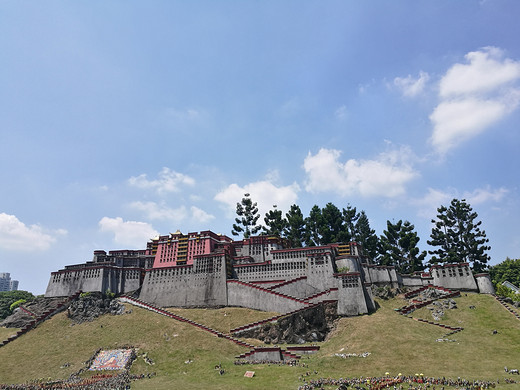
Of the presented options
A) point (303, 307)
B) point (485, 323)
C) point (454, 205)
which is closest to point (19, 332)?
point (303, 307)

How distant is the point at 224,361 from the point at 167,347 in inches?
373

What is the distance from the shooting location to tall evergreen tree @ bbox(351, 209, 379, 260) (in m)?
81.7

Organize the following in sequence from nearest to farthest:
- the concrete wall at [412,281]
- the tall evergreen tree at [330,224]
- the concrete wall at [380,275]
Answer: the concrete wall at [380,275], the concrete wall at [412,281], the tall evergreen tree at [330,224]

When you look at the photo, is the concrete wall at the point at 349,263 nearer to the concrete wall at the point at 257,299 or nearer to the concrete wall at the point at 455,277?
the concrete wall at the point at 257,299

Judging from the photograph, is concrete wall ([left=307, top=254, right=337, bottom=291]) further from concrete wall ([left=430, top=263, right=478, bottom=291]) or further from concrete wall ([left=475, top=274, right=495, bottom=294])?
concrete wall ([left=475, top=274, right=495, bottom=294])

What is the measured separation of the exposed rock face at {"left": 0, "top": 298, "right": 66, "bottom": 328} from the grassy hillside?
2.45m

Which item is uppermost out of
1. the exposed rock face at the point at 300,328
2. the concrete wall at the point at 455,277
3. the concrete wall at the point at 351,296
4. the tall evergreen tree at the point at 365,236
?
the tall evergreen tree at the point at 365,236

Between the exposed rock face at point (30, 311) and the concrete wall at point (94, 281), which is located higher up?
the concrete wall at point (94, 281)

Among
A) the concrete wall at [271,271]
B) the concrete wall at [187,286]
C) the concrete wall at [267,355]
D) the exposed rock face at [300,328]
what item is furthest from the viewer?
the concrete wall at [271,271]

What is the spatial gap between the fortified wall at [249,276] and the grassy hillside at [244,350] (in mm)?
3019

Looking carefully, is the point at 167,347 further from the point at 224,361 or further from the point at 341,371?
the point at 341,371

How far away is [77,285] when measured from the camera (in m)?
66.1

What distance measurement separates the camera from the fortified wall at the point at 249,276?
176ft

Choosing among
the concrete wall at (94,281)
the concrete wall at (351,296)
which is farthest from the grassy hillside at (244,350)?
the concrete wall at (94,281)
